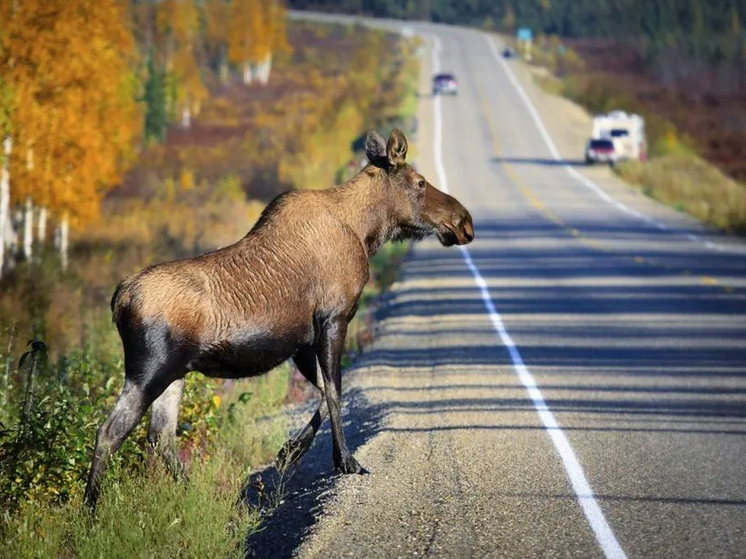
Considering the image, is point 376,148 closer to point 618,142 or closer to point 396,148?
point 396,148

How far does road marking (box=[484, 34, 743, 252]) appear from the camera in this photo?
35281mm

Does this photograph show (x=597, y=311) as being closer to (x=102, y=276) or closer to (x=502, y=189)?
(x=102, y=276)

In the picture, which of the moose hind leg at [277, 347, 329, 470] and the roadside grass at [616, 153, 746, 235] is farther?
the roadside grass at [616, 153, 746, 235]

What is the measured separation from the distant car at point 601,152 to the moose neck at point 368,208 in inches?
2123

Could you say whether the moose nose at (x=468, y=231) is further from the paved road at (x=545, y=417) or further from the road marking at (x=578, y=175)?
the road marking at (x=578, y=175)

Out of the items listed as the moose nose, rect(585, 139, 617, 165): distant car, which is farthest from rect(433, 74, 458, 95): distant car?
the moose nose

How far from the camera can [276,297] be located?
8703 mm

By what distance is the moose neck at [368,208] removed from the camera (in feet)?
31.1

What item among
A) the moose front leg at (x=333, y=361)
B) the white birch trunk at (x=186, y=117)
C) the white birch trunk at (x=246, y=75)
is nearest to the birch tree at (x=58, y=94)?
the moose front leg at (x=333, y=361)

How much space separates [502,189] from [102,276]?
27.3m

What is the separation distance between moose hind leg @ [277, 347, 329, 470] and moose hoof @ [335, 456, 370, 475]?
29 cm

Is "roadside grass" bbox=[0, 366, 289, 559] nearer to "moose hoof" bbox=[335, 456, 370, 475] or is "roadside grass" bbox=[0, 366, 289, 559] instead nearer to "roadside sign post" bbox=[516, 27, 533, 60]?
"moose hoof" bbox=[335, 456, 370, 475]

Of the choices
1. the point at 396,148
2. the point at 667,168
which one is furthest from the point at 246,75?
the point at 396,148

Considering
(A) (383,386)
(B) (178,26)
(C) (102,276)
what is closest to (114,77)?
(C) (102,276)
